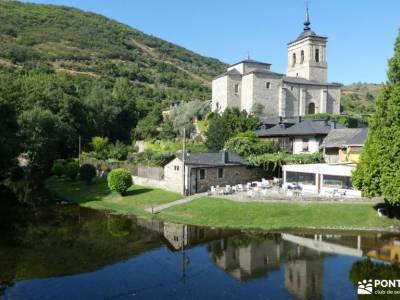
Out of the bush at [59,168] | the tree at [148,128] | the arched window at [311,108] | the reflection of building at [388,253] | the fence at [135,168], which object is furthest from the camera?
the tree at [148,128]

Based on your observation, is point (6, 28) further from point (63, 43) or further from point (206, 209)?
point (206, 209)

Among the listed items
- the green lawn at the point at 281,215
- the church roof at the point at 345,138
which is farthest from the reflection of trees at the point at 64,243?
the church roof at the point at 345,138

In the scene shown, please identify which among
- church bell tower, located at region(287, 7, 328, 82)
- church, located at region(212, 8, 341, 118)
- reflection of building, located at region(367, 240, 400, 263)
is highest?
church bell tower, located at region(287, 7, 328, 82)

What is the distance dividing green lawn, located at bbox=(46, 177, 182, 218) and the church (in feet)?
83.2

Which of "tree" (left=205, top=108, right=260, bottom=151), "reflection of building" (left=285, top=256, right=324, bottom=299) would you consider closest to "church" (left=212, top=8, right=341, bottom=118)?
"tree" (left=205, top=108, right=260, bottom=151)

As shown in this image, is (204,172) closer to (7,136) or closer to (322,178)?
(322,178)

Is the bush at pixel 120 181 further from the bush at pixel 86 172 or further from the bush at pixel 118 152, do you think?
the bush at pixel 118 152

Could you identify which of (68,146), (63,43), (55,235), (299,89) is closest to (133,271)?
(55,235)

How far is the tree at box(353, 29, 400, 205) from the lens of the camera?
2386cm

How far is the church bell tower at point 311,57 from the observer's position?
2707 inches

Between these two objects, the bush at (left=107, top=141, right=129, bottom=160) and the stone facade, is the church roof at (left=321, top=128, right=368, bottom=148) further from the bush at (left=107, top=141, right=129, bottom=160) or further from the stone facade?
the bush at (left=107, top=141, right=129, bottom=160)

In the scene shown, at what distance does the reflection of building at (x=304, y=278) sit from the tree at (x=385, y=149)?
6.75 metres

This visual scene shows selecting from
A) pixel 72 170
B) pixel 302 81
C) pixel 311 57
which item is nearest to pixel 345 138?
pixel 302 81

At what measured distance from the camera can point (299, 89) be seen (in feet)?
207
